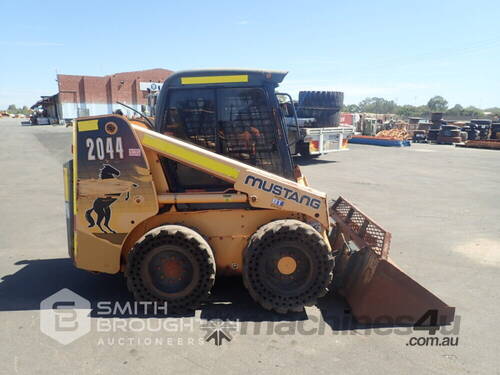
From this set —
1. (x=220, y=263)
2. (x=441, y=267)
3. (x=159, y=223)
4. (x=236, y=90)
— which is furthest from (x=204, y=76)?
(x=441, y=267)

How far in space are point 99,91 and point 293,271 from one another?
2187 inches

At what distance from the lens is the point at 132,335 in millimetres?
3510

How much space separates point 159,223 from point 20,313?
1749mm

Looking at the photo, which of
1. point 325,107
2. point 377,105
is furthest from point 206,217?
point 377,105

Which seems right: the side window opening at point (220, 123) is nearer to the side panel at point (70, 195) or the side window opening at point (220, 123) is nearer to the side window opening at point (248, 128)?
the side window opening at point (248, 128)

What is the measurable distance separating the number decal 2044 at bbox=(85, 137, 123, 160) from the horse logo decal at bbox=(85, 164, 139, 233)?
114mm

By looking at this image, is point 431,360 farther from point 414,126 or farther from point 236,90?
point 414,126

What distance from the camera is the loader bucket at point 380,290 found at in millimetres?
3551

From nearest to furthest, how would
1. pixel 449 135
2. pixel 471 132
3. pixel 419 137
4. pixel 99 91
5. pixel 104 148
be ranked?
pixel 104 148, pixel 449 135, pixel 471 132, pixel 419 137, pixel 99 91

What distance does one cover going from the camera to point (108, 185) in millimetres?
3744

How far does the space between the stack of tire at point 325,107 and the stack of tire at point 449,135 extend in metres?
14.5

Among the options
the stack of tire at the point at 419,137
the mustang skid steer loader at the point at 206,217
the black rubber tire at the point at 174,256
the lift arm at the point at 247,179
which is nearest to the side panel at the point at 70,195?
the mustang skid steer loader at the point at 206,217

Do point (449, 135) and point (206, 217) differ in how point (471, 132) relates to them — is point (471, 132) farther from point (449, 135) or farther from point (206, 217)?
point (206, 217)

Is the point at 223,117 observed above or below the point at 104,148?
above
